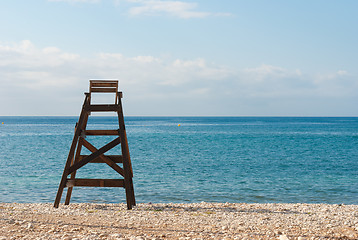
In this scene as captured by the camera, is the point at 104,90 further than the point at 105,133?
Yes

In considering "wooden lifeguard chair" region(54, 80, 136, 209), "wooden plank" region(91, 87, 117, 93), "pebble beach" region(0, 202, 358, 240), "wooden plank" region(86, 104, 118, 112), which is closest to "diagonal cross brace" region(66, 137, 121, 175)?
"wooden lifeguard chair" region(54, 80, 136, 209)

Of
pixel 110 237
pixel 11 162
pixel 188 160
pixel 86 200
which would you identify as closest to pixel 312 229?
pixel 110 237

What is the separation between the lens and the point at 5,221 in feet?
33.3

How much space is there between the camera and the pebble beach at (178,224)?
29.9ft

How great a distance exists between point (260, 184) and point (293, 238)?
14972mm

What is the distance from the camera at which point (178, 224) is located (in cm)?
1058

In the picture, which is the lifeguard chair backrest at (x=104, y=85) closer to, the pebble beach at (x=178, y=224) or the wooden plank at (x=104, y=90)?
the wooden plank at (x=104, y=90)

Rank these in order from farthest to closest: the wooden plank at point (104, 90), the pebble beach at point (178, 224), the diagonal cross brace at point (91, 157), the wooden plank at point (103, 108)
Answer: the wooden plank at point (104, 90), the wooden plank at point (103, 108), the diagonal cross brace at point (91, 157), the pebble beach at point (178, 224)

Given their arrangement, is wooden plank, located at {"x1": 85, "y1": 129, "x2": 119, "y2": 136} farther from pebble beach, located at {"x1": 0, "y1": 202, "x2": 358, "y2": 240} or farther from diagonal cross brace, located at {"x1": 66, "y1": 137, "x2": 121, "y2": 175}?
pebble beach, located at {"x1": 0, "y1": 202, "x2": 358, "y2": 240}

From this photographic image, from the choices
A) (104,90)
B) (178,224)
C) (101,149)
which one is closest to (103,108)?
(104,90)

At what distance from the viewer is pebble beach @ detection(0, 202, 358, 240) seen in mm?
9102

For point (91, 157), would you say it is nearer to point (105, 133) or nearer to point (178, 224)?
point (105, 133)

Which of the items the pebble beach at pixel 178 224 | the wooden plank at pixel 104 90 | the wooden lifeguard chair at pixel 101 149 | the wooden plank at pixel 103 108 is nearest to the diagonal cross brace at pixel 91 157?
the wooden lifeguard chair at pixel 101 149

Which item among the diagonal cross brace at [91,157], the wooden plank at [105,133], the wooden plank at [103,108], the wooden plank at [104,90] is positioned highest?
the wooden plank at [104,90]
